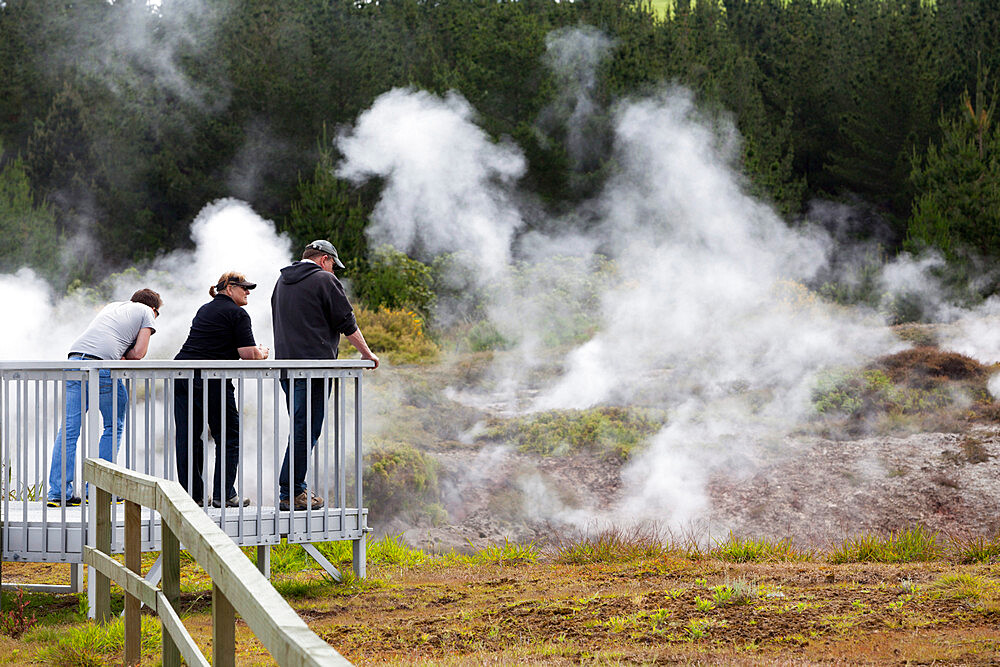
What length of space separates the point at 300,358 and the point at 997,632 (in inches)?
146

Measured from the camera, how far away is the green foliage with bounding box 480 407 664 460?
36.0ft

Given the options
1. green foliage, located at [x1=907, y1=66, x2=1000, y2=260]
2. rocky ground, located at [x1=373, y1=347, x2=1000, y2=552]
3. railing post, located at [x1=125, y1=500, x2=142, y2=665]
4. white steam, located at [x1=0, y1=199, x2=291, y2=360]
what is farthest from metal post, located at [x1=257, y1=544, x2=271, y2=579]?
green foliage, located at [x1=907, y1=66, x2=1000, y2=260]

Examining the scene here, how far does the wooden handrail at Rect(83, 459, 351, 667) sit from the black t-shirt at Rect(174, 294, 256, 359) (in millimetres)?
1350

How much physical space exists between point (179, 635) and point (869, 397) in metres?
10.6

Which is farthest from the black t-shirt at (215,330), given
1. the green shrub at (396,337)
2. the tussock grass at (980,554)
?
the green shrub at (396,337)

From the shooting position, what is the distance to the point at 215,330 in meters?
5.59

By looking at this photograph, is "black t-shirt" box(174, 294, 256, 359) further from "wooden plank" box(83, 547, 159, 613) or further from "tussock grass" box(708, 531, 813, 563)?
"tussock grass" box(708, 531, 813, 563)

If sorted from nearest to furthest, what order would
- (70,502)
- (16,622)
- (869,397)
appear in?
(16,622)
(70,502)
(869,397)

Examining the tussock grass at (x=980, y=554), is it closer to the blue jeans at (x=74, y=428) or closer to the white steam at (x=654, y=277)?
the white steam at (x=654, y=277)

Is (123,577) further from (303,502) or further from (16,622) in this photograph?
(303,502)

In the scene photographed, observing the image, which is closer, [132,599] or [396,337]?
[132,599]

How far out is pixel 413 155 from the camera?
21.4 meters

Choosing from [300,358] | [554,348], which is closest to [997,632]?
[300,358]

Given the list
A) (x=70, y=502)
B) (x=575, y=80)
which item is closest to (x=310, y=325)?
(x=70, y=502)
